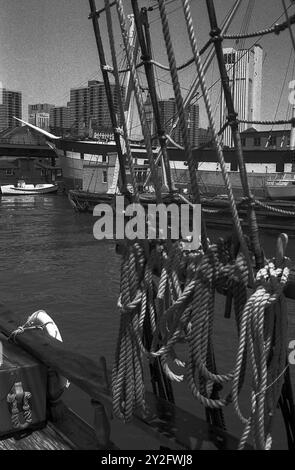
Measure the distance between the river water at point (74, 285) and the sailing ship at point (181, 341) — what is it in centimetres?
268

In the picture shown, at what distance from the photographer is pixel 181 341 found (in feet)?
8.93

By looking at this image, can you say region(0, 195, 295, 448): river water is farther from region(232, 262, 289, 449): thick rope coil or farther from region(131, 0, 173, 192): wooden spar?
region(232, 262, 289, 449): thick rope coil

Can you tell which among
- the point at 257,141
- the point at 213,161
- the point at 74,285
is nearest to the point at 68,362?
the point at 74,285

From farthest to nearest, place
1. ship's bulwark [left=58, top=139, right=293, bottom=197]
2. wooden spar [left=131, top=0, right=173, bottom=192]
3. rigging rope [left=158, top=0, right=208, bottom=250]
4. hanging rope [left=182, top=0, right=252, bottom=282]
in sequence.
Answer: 1. ship's bulwark [left=58, top=139, right=293, bottom=197]
2. wooden spar [left=131, top=0, right=173, bottom=192]
3. rigging rope [left=158, top=0, right=208, bottom=250]
4. hanging rope [left=182, top=0, right=252, bottom=282]

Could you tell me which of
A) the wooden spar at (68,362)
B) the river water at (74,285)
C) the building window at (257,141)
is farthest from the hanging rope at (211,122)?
the building window at (257,141)

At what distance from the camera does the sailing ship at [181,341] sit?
240 centimetres

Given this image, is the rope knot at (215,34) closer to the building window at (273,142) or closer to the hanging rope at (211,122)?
the hanging rope at (211,122)

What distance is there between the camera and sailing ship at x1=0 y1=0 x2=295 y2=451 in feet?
7.88

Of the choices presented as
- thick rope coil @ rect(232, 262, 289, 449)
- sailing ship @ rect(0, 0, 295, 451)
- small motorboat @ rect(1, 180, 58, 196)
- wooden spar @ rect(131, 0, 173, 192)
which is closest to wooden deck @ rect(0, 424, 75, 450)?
sailing ship @ rect(0, 0, 295, 451)

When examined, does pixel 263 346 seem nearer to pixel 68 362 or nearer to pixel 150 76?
pixel 68 362

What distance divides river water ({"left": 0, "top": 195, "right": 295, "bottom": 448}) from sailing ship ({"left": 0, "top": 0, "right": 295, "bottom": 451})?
268cm

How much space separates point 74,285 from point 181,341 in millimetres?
11409
